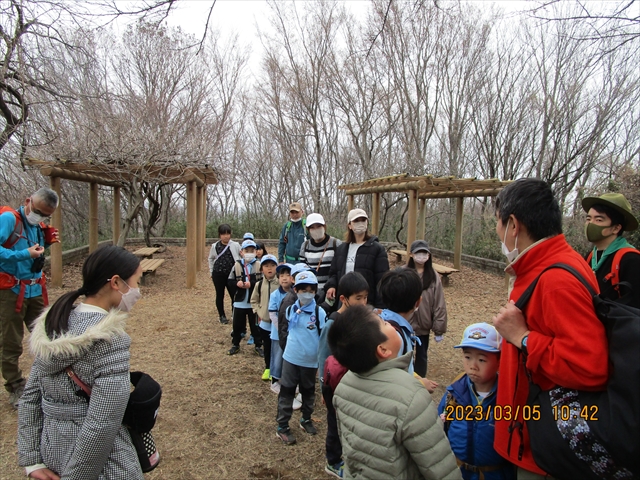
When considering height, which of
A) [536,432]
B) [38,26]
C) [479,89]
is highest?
[479,89]

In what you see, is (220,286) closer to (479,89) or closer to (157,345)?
(157,345)

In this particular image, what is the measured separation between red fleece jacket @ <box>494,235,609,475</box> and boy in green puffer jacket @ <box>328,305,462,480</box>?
264 millimetres

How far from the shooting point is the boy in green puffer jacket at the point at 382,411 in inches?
59.9

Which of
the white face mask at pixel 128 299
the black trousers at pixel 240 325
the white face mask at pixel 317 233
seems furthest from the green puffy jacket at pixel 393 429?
the black trousers at pixel 240 325

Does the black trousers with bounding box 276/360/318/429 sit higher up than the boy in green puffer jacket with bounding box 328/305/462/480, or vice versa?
the boy in green puffer jacket with bounding box 328/305/462/480

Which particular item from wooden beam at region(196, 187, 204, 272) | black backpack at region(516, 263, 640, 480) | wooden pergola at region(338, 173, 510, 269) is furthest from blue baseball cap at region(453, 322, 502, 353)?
wooden beam at region(196, 187, 204, 272)

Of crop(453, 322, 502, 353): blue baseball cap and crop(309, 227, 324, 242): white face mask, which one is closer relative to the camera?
crop(453, 322, 502, 353): blue baseball cap

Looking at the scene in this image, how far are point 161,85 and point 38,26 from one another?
857cm

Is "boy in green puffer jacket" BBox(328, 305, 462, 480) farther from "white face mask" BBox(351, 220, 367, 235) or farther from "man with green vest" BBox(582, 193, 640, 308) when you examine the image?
"white face mask" BBox(351, 220, 367, 235)

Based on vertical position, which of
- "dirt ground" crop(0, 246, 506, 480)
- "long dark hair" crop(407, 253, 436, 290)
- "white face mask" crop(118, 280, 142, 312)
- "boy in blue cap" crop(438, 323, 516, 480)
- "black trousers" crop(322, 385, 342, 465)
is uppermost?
"white face mask" crop(118, 280, 142, 312)

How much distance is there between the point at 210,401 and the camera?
13.1ft

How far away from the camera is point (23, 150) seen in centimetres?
956

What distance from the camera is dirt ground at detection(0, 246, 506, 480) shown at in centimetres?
300

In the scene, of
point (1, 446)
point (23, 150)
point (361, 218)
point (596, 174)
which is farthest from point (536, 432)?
point (596, 174)
